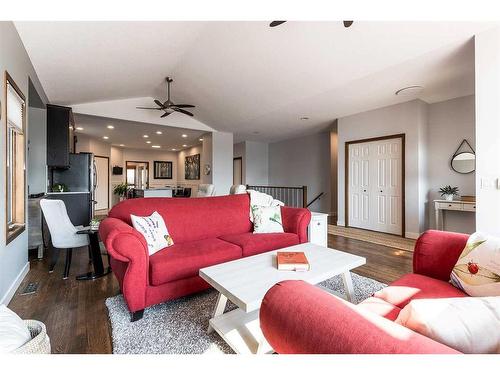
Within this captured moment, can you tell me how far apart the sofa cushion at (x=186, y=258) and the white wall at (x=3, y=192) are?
1315 mm

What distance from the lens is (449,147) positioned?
4277 millimetres

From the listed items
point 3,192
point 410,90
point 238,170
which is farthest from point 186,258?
point 238,170

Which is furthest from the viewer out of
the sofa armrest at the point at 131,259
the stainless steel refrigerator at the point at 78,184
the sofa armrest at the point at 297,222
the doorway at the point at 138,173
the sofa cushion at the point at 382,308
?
the doorway at the point at 138,173

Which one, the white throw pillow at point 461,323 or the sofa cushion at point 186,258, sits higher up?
the white throw pillow at point 461,323

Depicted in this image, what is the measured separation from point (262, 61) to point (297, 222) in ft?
8.11

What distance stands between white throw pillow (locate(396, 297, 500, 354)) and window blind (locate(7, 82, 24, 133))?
133 inches

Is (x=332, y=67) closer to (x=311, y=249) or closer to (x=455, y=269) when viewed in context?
(x=311, y=249)

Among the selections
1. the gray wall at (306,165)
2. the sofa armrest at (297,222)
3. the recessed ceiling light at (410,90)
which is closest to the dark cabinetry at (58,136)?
the sofa armrest at (297,222)

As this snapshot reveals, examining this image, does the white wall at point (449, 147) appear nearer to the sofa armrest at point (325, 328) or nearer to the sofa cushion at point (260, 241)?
the sofa cushion at point (260, 241)

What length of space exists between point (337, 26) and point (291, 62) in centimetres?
87

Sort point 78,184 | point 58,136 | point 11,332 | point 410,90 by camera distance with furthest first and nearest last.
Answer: point 78,184
point 58,136
point 410,90
point 11,332

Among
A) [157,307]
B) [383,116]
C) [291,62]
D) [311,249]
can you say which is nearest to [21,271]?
[157,307]

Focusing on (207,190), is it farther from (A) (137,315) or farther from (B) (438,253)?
(B) (438,253)

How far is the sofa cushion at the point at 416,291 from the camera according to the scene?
1294 mm
